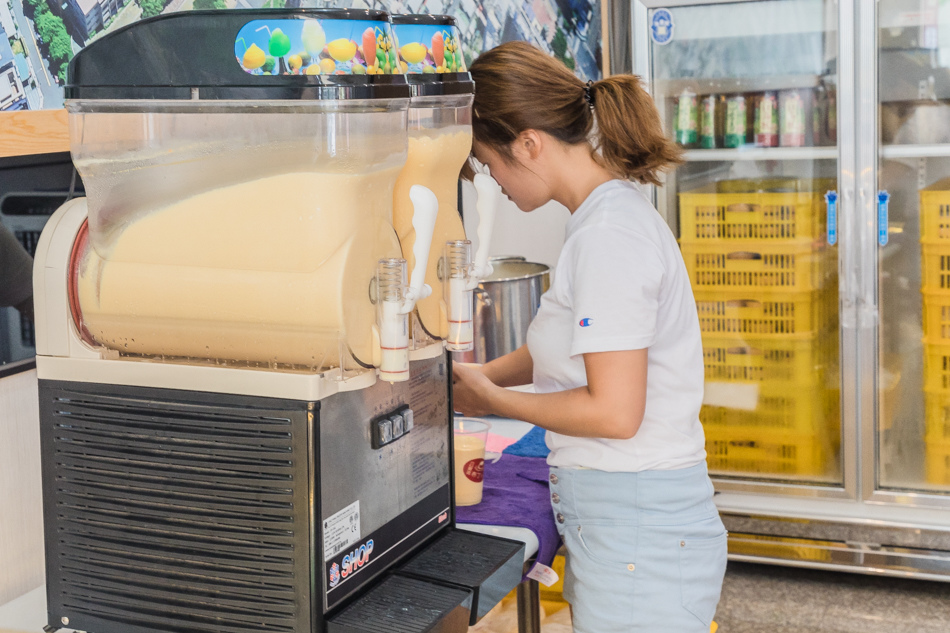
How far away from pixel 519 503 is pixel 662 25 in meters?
2.29

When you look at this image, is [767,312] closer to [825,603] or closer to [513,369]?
[825,603]

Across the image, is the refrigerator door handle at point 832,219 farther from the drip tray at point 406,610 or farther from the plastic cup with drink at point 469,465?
the drip tray at point 406,610

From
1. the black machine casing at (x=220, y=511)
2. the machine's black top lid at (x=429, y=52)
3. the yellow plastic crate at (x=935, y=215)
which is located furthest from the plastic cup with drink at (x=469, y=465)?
the yellow plastic crate at (x=935, y=215)

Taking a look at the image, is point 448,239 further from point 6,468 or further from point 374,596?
point 6,468

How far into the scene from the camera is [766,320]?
3.61 meters

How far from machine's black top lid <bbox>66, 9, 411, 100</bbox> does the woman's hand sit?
1.90 ft

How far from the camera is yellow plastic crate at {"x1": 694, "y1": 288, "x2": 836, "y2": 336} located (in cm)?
355

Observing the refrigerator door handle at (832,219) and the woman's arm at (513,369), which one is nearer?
the woman's arm at (513,369)

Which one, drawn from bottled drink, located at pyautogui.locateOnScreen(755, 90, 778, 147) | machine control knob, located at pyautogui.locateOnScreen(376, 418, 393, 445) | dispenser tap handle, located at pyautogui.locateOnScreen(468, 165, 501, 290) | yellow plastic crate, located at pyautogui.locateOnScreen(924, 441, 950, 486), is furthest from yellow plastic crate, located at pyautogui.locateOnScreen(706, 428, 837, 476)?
machine control knob, located at pyautogui.locateOnScreen(376, 418, 393, 445)

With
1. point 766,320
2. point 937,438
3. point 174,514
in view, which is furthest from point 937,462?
point 174,514

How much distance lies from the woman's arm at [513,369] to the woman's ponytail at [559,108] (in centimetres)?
45

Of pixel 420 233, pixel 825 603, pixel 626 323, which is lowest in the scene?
pixel 825 603

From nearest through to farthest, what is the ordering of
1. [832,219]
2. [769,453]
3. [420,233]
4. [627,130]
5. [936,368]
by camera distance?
[420,233]
[627,130]
[832,219]
[936,368]
[769,453]

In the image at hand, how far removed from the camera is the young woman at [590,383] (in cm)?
148
